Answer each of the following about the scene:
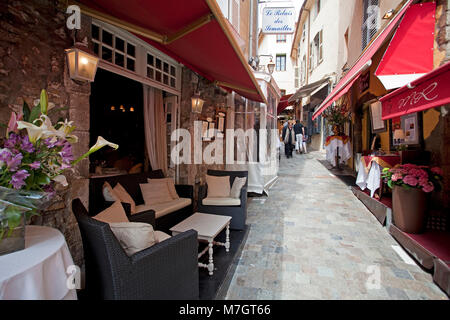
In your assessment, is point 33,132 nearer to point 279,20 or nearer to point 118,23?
point 118,23

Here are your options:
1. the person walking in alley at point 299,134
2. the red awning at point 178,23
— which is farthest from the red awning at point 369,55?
the person walking in alley at point 299,134

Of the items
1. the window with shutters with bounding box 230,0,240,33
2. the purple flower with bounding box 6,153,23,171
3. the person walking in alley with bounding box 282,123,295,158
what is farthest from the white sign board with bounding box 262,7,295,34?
the purple flower with bounding box 6,153,23,171

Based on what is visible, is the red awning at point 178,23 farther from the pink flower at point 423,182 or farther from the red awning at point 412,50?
the pink flower at point 423,182

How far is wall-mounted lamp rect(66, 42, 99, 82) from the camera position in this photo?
2225 mm

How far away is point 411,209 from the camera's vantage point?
3.07 metres

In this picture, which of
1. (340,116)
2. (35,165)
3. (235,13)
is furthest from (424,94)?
(340,116)

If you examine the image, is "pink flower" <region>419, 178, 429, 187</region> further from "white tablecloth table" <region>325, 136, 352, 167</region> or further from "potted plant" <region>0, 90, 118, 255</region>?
"white tablecloth table" <region>325, 136, 352, 167</region>

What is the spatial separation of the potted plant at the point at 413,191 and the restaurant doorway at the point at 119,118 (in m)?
4.69

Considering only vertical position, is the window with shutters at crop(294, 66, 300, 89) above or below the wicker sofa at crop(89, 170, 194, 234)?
above

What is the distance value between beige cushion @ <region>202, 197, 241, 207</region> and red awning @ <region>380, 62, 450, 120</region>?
98.8 inches

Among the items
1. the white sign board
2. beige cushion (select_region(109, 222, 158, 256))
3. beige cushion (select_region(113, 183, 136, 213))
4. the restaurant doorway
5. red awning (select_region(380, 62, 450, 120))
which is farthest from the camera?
the white sign board

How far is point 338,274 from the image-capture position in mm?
2490

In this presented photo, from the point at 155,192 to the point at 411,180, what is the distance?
3775mm

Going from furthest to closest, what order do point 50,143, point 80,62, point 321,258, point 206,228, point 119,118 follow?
point 119,118
point 321,258
point 206,228
point 80,62
point 50,143
